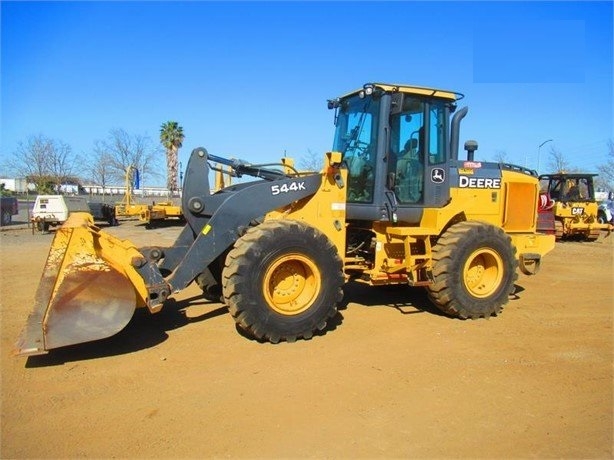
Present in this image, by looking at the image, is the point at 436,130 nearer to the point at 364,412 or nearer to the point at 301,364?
the point at 301,364

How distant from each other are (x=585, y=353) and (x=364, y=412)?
2.90 metres

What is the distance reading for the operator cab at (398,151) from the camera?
6.20m

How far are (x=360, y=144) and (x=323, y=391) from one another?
3.57m

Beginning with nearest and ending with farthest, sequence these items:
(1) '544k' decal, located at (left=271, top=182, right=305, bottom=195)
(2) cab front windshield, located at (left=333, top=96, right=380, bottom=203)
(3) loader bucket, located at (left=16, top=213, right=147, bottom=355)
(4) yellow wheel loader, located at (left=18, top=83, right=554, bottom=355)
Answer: (3) loader bucket, located at (left=16, top=213, right=147, bottom=355)
(4) yellow wheel loader, located at (left=18, top=83, right=554, bottom=355)
(1) '544k' decal, located at (left=271, top=182, right=305, bottom=195)
(2) cab front windshield, located at (left=333, top=96, right=380, bottom=203)

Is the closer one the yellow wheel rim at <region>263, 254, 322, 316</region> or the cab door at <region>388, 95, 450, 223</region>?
the yellow wheel rim at <region>263, 254, 322, 316</region>

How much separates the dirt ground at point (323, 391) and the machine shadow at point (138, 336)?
0.02 m

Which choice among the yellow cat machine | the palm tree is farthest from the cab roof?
the palm tree

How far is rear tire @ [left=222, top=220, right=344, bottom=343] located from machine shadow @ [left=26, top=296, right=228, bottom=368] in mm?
1013

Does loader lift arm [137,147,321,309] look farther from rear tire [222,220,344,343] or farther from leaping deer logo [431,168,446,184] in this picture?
leaping deer logo [431,168,446,184]

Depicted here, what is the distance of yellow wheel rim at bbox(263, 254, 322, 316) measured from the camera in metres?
5.24

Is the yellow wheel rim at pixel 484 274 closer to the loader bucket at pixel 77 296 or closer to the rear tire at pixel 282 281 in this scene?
the rear tire at pixel 282 281

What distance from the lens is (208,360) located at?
464 cm

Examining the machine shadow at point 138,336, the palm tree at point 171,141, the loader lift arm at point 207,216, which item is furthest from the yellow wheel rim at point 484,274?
the palm tree at point 171,141

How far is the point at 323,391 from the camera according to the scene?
4.05 meters
